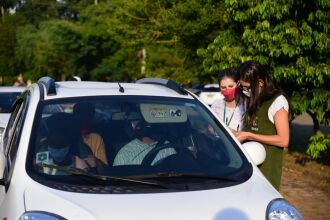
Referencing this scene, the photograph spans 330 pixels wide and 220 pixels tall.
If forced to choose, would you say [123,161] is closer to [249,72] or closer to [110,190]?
[110,190]

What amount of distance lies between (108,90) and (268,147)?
139 centimetres

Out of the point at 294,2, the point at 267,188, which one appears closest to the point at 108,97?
the point at 267,188

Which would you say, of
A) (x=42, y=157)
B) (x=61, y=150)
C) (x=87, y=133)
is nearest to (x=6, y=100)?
(x=87, y=133)

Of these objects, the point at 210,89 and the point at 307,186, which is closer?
the point at 307,186

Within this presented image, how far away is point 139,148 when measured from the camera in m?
4.28

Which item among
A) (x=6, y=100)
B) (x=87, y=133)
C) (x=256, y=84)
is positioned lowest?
(x=6, y=100)

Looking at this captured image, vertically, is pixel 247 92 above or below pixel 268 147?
above

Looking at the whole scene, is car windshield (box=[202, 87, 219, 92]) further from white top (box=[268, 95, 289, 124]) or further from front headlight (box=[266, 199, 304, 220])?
front headlight (box=[266, 199, 304, 220])

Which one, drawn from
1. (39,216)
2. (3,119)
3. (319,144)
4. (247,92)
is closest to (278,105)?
(247,92)

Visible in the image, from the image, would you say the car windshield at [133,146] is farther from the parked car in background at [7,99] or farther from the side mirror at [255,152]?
the parked car in background at [7,99]

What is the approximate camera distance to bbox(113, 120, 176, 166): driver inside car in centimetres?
416

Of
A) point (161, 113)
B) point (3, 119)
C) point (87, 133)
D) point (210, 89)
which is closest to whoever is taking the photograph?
point (87, 133)

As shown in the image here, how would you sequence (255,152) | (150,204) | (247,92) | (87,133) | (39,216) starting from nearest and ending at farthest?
(39,216)
(150,204)
(87,133)
(255,152)
(247,92)

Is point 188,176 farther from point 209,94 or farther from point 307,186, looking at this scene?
point 209,94
